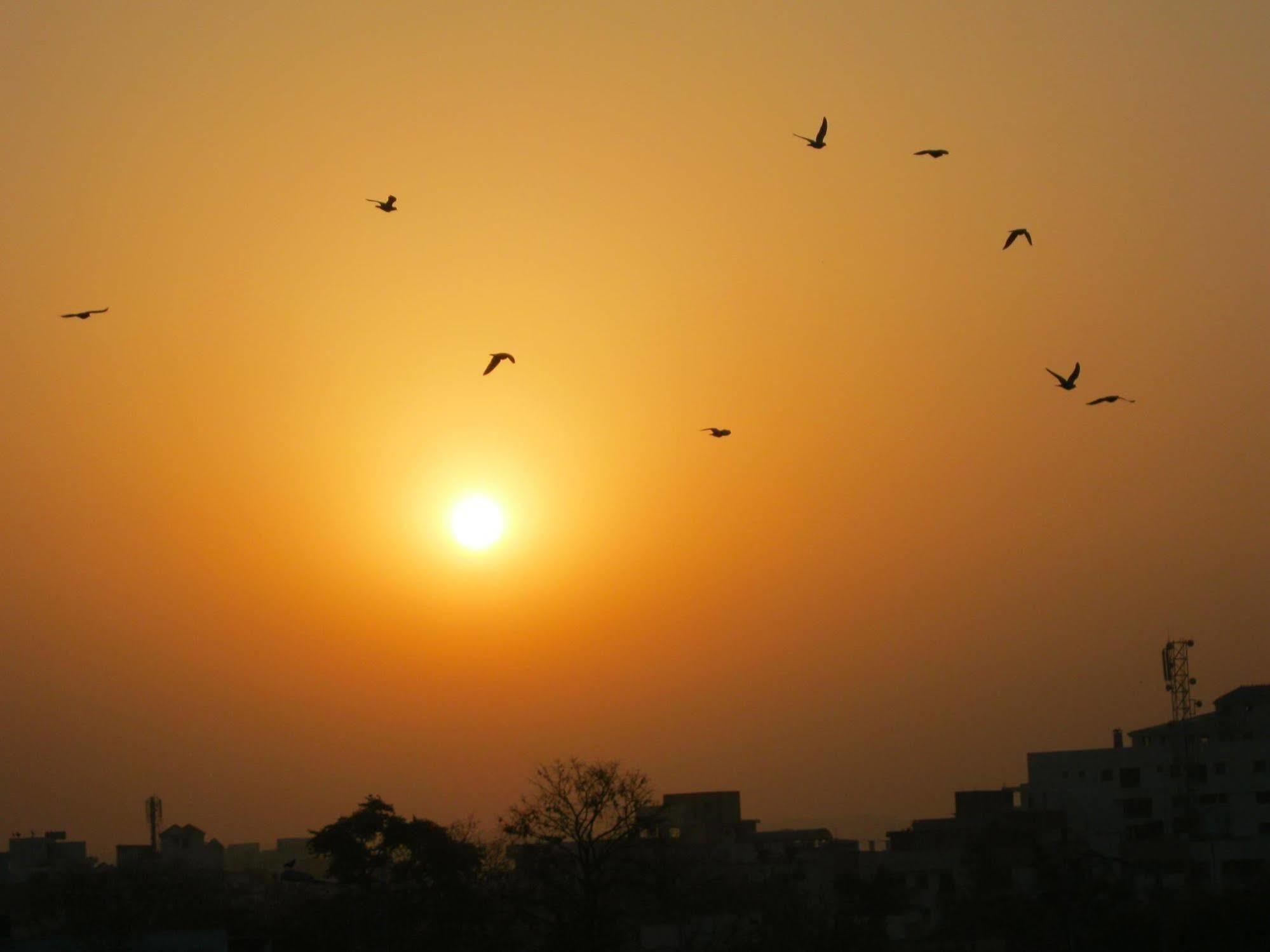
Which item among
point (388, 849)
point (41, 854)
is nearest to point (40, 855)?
point (41, 854)

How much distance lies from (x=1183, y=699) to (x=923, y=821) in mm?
16837

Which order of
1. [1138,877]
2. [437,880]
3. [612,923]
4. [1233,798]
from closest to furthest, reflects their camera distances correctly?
[612,923] → [437,880] → [1138,877] → [1233,798]

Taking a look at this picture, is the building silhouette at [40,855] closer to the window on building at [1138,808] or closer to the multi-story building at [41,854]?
the multi-story building at [41,854]

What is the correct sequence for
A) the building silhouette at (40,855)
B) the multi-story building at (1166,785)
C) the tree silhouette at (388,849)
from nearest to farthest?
the tree silhouette at (388,849), the multi-story building at (1166,785), the building silhouette at (40,855)

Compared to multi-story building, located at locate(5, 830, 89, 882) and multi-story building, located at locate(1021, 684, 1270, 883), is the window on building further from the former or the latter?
multi-story building, located at locate(5, 830, 89, 882)

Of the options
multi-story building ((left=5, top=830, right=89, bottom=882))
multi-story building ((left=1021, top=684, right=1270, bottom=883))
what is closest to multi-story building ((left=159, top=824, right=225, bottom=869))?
multi-story building ((left=5, top=830, right=89, bottom=882))

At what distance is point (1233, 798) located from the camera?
310 feet

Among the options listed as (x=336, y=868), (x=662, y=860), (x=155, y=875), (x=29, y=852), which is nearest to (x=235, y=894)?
(x=155, y=875)

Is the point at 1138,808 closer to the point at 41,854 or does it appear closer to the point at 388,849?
the point at 388,849

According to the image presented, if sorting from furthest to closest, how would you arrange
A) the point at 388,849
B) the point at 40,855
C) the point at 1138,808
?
the point at 40,855 < the point at 1138,808 < the point at 388,849

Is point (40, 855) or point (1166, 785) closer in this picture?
point (1166, 785)

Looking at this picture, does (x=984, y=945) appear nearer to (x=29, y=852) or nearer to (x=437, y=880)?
(x=437, y=880)

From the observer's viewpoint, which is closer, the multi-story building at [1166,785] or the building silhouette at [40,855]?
the multi-story building at [1166,785]

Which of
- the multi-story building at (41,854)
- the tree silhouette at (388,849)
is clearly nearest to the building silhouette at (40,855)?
the multi-story building at (41,854)
